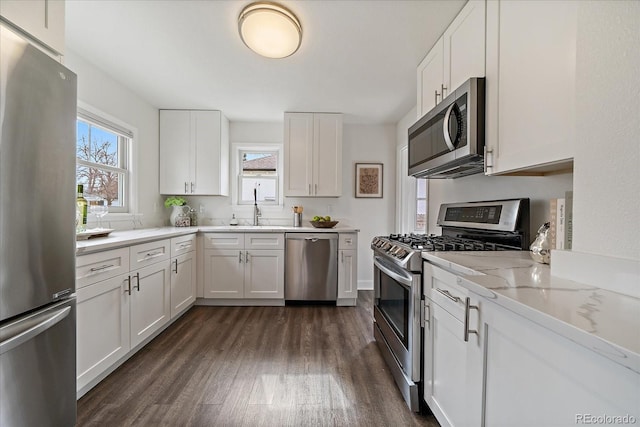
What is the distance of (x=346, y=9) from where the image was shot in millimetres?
1612

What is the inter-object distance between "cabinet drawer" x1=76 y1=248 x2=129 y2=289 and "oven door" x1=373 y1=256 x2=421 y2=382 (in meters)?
1.79

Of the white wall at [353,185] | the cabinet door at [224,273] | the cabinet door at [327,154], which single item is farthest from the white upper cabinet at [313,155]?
the cabinet door at [224,273]

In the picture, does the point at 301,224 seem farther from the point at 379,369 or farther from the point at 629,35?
the point at 629,35

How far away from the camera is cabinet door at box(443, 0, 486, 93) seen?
1402 mm

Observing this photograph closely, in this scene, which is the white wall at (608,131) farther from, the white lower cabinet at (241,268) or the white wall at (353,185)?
the white wall at (353,185)

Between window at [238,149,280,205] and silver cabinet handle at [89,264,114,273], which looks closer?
silver cabinet handle at [89,264,114,273]

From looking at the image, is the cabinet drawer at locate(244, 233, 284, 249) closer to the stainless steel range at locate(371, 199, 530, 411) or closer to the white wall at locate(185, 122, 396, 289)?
the white wall at locate(185, 122, 396, 289)

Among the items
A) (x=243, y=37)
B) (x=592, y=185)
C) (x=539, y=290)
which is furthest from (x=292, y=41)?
(x=539, y=290)

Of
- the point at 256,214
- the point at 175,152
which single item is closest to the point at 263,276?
the point at 256,214

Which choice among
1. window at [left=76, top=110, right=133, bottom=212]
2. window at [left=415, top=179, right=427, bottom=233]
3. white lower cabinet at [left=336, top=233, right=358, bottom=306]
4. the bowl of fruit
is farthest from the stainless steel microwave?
window at [left=76, top=110, right=133, bottom=212]

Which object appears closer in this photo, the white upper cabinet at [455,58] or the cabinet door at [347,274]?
the white upper cabinet at [455,58]

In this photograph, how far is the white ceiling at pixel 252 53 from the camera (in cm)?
163

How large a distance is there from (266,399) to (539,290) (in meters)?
1.50

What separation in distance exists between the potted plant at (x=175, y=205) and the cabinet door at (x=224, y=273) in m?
0.83
